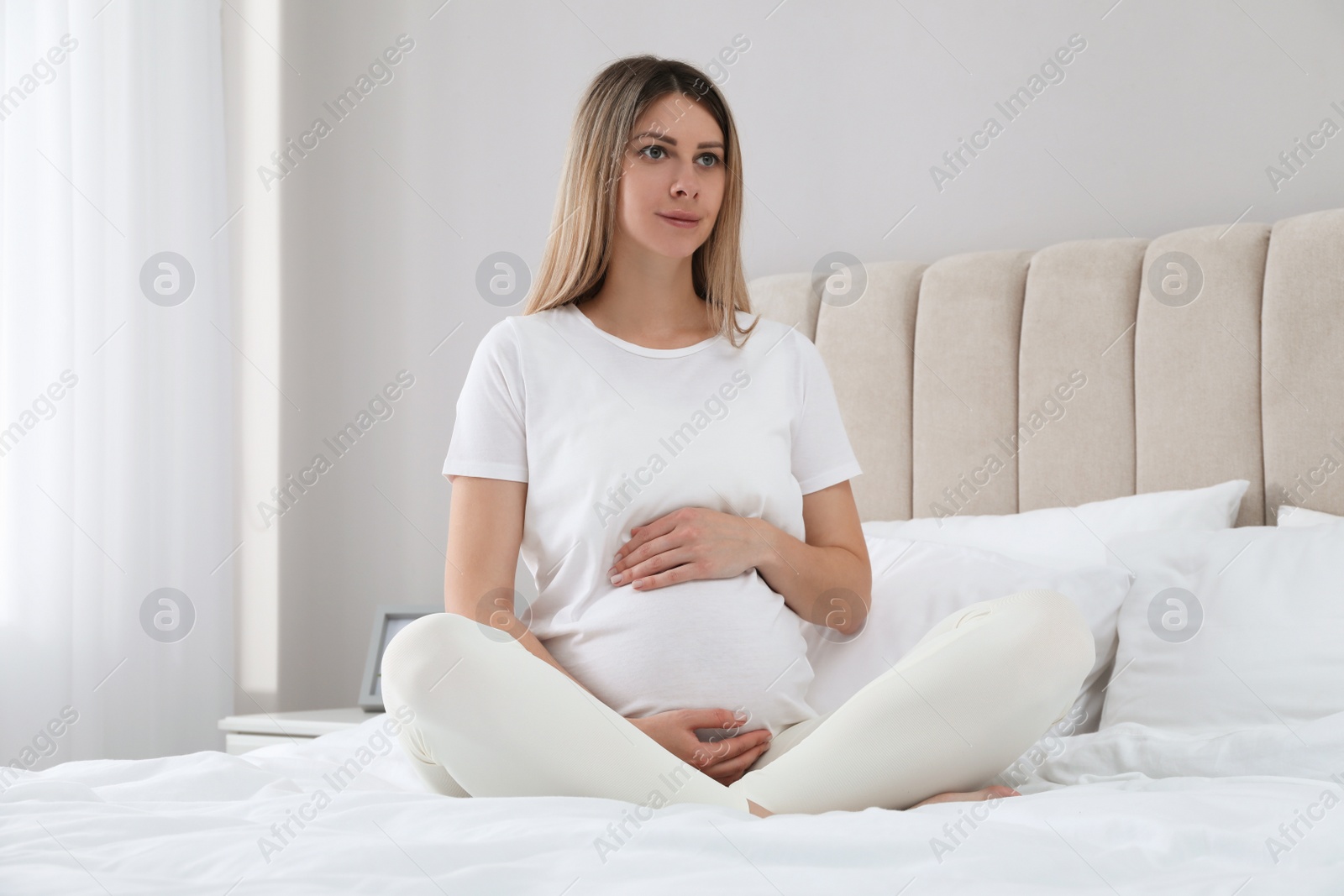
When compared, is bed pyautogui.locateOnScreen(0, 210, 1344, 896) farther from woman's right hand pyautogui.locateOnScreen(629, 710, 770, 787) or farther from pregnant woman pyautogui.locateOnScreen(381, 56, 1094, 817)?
woman's right hand pyautogui.locateOnScreen(629, 710, 770, 787)

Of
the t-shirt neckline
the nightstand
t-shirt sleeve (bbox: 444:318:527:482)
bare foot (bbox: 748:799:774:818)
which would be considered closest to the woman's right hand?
bare foot (bbox: 748:799:774:818)

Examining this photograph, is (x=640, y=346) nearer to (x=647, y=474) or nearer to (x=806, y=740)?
(x=647, y=474)

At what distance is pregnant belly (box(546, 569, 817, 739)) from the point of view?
120 cm

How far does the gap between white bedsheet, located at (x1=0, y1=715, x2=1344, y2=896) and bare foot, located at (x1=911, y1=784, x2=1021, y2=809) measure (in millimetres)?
41

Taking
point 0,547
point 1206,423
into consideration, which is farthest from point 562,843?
point 0,547

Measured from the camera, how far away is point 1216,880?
698 mm

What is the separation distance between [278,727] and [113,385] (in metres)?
0.84

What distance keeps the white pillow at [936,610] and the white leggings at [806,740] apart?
0.37 m

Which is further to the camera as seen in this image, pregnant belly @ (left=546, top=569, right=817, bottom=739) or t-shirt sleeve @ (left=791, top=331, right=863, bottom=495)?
t-shirt sleeve @ (left=791, top=331, right=863, bottom=495)

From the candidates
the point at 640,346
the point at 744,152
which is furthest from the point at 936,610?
the point at 744,152

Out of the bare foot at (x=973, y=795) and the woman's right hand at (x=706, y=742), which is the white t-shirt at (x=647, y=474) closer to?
the woman's right hand at (x=706, y=742)

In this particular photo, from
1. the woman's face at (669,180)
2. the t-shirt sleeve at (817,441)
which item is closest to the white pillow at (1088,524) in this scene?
the t-shirt sleeve at (817,441)

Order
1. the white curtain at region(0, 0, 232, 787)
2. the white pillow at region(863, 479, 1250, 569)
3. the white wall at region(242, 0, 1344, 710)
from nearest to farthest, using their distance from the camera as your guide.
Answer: the white pillow at region(863, 479, 1250, 569)
the white wall at region(242, 0, 1344, 710)
the white curtain at region(0, 0, 232, 787)

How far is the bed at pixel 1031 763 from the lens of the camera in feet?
2.45
